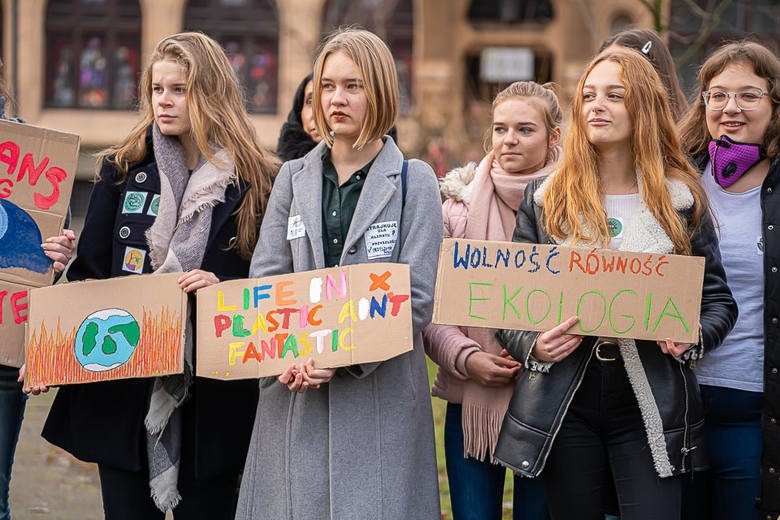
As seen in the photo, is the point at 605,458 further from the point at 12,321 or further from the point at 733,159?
the point at 12,321

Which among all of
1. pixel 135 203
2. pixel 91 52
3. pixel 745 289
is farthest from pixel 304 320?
pixel 91 52

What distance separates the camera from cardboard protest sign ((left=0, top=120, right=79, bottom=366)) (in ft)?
13.4

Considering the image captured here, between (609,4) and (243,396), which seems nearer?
(243,396)

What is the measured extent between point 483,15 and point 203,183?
2226 centimetres

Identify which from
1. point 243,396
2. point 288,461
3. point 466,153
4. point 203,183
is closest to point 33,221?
point 203,183

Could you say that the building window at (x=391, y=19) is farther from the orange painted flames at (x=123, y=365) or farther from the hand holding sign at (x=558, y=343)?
the hand holding sign at (x=558, y=343)

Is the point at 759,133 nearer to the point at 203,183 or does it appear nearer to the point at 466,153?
the point at 203,183

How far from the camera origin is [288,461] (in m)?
3.72

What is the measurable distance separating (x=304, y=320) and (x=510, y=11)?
74.0 feet

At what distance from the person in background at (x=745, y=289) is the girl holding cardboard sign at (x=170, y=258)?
1644 millimetres

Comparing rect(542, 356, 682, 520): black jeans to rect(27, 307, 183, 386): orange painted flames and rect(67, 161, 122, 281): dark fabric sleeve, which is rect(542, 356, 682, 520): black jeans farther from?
rect(67, 161, 122, 281): dark fabric sleeve

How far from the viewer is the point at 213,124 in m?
4.16

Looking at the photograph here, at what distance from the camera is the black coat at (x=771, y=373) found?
377 cm

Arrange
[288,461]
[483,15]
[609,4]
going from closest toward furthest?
[288,461], [609,4], [483,15]
